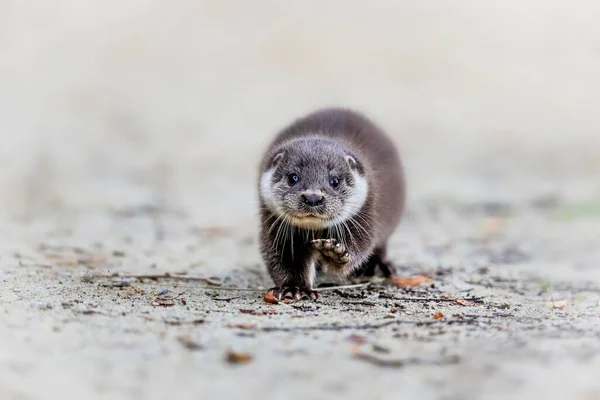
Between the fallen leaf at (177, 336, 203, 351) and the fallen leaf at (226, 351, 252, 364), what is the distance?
0.21 meters

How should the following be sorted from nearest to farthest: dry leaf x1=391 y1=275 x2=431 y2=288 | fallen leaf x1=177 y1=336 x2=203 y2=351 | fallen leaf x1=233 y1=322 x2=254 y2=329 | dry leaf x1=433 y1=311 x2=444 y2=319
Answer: fallen leaf x1=177 y1=336 x2=203 y2=351
fallen leaf x1=233 y1=322 x2=254 y2=329
dry leaf x1=433 y1=311 x2=444 y2=319
dry leaf x1=391 y1=275 x2=431 y2=288

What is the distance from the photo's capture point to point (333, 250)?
21.1 ft

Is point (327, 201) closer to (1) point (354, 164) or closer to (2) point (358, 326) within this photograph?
(1) point (354, 164)

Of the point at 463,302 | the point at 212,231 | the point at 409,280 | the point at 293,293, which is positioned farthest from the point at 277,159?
the point at 212,231

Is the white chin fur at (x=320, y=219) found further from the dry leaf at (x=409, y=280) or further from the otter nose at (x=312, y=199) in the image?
the dry leaf at (x=409, y=280)

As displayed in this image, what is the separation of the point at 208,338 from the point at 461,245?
202 inches

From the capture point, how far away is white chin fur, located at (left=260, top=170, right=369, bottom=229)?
6.43 meters

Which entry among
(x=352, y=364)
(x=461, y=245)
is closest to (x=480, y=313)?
(x=352, y=364)

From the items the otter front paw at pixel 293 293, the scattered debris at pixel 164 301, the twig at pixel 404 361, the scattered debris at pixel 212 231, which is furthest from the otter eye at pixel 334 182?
the scattered debris at pixel 212 231

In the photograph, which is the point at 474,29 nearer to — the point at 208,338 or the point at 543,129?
the point at 543,129

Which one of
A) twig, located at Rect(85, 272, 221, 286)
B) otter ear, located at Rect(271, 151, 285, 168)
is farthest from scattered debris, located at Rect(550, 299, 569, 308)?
twig, located at Rect(85, 272, 221, 286)

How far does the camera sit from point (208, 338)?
480 centimetres

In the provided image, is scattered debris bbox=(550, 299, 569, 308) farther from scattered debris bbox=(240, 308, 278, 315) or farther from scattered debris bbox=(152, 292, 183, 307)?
scattered debris bbox=(152, 292, 183, 307)

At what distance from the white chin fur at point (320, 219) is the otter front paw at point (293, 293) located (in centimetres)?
47
